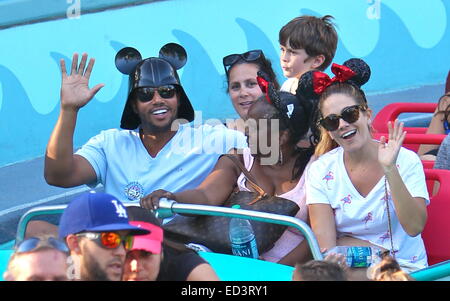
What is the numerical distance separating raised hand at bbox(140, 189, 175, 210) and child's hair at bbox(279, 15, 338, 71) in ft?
5.23

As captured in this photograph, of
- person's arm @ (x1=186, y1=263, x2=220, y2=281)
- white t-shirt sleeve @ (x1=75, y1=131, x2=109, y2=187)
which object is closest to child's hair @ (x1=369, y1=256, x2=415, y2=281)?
person's arm @ (x1=186, y1=263, x2=220, y2=281)

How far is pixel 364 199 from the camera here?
3.63 meters

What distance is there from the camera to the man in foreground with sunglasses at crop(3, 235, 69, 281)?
2.38 metres

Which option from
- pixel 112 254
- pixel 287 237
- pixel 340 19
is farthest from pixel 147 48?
pixel 112 254

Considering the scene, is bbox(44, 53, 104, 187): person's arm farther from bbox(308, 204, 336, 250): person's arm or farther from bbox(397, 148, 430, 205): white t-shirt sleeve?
bbox(397, 148, 430, 205): white t-shirt sleeve

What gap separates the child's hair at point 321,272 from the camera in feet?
8.33

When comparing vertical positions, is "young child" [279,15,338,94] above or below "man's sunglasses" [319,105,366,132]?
above

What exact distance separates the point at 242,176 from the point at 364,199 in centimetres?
53

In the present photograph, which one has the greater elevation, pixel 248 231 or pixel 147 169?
pixel 147 169

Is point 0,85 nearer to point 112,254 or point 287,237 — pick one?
point 287,237

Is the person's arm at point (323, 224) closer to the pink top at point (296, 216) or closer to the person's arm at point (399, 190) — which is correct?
the pink top at point (296, 216)

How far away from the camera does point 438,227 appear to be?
385 cm

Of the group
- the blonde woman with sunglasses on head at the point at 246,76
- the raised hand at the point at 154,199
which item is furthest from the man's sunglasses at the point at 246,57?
the raised hand at the point at 154,199

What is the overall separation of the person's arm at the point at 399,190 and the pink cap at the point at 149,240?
42.5 inches
